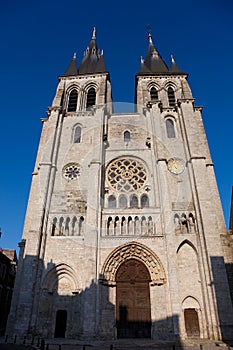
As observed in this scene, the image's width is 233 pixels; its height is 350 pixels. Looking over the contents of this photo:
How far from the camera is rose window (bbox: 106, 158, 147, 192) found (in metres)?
14.7

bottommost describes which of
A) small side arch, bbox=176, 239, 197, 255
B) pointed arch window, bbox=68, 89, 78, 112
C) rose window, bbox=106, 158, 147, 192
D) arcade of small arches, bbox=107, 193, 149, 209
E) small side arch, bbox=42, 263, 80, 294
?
small side arch, bbox=42, 263, 80, 294

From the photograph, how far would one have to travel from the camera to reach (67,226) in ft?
42.2

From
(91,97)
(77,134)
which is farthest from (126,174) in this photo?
(91,97)

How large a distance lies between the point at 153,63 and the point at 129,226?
16.9 metres

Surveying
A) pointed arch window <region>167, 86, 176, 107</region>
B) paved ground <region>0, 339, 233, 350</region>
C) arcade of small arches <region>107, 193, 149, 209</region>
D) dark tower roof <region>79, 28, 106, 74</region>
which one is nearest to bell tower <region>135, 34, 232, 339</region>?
pointed arch window <region>167, 86, 176, 107</region>

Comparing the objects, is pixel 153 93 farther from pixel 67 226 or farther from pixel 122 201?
pixel 67 226

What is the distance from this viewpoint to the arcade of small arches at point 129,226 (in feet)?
40.7

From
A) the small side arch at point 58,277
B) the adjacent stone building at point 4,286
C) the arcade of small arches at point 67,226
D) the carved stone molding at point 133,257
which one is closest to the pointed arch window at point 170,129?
the carved stone molding at point 133,257

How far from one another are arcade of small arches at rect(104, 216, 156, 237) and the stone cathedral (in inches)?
2.0

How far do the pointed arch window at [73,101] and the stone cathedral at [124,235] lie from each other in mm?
2033

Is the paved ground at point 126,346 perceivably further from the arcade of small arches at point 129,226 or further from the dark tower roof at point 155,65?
the dark tower roof at point 155,65

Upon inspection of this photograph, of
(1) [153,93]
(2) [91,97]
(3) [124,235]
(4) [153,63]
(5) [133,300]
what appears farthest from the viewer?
(4) [153,63]

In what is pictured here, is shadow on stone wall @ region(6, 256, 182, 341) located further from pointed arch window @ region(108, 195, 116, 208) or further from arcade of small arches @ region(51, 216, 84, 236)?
pointed arch window @ region(108, 195, 116, 208)

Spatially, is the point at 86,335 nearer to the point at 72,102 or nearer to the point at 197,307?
the point at 197,307
